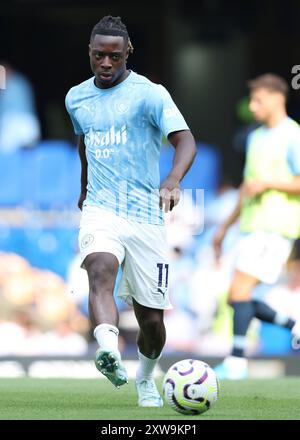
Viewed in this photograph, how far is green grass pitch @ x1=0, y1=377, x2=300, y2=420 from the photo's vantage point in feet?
25.9

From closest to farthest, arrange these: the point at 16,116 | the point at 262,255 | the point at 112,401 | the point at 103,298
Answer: the point at 103,298, the point at 112,401, the point at 262,255, the point at 16,116

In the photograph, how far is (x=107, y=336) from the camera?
7871mm

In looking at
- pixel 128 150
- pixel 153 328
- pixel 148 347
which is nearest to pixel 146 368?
pixel 148 347

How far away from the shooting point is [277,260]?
1181 cm

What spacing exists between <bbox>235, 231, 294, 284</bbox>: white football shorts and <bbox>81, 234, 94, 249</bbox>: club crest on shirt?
3605mm

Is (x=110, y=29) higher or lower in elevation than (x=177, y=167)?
higher

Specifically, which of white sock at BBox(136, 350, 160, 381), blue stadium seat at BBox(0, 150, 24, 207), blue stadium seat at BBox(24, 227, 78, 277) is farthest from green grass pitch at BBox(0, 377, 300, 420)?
blue stadium seat at BBox(0, 150, 24, 207)

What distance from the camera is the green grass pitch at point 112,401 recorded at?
25.9 ft

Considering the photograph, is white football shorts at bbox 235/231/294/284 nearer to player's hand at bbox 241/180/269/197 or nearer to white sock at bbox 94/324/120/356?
player's hand at bbox 241/180/269/197

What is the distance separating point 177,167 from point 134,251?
67 centimetres

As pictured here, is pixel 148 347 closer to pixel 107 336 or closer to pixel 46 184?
pixel 107 336

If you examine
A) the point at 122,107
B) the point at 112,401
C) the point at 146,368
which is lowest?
the point at 112,401
